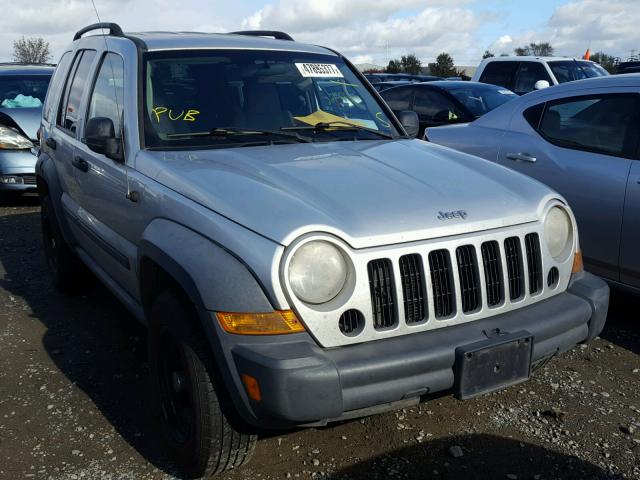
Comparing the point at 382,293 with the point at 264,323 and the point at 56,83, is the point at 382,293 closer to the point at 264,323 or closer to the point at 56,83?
the point at 264,323

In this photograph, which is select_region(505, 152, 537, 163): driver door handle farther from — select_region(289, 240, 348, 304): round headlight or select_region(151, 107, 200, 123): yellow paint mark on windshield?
select_region(289, 240, 348, 304): round headlight

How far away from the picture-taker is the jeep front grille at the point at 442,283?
267cm

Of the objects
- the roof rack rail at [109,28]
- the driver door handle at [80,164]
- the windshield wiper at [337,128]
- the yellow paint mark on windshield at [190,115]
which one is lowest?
the driver door handle at [80,164]

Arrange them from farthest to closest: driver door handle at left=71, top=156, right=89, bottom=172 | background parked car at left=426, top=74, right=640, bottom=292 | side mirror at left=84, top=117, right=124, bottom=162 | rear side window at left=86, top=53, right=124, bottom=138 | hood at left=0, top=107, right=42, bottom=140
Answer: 1. hood at left=0, top=107, right=42, bottom=140
2. background parked car at left=426, top=74, right=640, bottom=292
3. driver door handle at left=71, top=156, right=89, bottom=172
4. rear side window at left=86, top=53, right=124, bottom=138
5. side mirror at left=84, top=117, right=124, bottom=162

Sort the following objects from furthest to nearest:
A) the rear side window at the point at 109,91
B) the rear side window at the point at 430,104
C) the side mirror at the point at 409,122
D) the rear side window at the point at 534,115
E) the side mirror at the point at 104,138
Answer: the rear side window at the point at 430,104, the rear side window at the point at 534,115, the side mirror at the point at 409,122, the rear side window at the point at 109,91, the side mirror at the point at 104,138

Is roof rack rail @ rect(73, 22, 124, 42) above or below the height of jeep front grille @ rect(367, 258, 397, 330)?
above

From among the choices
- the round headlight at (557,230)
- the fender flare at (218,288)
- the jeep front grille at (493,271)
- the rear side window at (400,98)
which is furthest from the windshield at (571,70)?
the fender flare at (218,288)

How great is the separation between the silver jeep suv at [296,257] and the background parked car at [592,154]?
125 cm

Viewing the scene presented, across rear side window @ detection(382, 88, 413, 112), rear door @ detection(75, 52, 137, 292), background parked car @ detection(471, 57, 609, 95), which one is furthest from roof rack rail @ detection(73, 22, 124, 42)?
background parked car @ detection(471, 57, 609, 95)

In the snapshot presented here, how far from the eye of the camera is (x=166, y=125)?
11.7 feet

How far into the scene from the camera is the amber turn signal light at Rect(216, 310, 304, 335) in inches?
96.7

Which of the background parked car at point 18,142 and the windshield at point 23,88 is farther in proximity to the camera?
the windshield at point 23,88

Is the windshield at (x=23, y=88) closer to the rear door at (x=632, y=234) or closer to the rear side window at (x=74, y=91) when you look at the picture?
the rear side window at (x=74, y=91)

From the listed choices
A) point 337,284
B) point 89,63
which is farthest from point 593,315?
point 89,63
